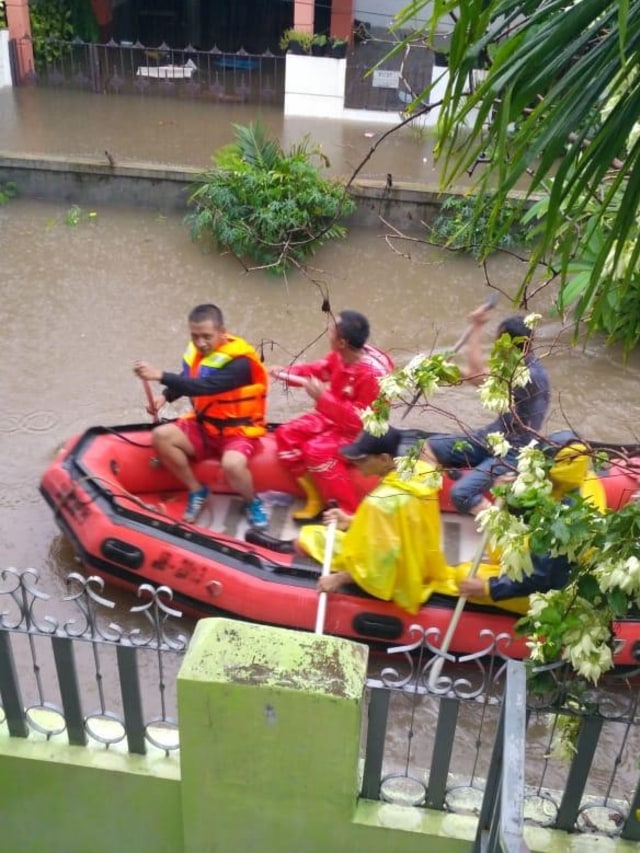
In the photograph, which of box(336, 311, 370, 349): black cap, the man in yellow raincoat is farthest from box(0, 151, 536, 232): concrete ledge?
the man in yellow raincoat

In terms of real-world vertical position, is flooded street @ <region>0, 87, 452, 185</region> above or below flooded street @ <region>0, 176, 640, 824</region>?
above

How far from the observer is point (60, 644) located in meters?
2.75

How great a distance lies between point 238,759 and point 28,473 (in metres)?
4.02

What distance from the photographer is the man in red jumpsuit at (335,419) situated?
16.4 ft

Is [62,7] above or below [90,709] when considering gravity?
above

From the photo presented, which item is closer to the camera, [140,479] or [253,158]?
[140,479]

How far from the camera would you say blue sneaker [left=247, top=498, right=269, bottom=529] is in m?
5.22

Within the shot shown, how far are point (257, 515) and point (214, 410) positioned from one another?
69 cm

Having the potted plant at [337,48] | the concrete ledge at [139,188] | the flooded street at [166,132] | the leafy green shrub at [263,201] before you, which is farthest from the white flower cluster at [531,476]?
the potted plant at [337,48]

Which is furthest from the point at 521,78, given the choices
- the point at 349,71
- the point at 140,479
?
the point at 349,71

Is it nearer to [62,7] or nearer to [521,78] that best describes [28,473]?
[521,78]

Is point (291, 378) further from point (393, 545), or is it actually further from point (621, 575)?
point (621, 575)

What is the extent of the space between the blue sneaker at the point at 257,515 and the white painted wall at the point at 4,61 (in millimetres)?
10402

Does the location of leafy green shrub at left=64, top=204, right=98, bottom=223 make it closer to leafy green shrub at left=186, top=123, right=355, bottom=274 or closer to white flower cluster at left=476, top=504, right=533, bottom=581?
leafy green shrub at left=186, top=123, right=355, bottom=274
